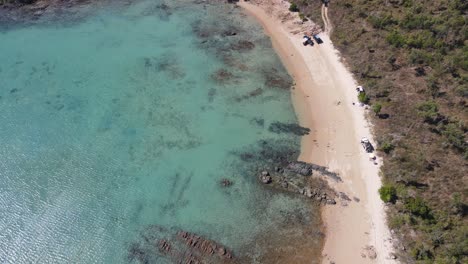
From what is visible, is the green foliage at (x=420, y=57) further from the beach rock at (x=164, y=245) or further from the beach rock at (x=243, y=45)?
the beach rock at (x=164, y=245)

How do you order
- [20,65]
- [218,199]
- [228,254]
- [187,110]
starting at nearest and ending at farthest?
[228,254]
[218,199]
[187,110]
[20,65]

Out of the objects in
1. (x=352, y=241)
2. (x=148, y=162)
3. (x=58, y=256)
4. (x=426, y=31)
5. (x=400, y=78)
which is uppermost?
(x=426, y=31)

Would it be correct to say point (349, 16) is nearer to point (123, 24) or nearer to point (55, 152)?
point (123, 24)

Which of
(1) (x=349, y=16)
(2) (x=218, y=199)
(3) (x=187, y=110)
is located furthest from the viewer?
(1) (x=349, y=16)

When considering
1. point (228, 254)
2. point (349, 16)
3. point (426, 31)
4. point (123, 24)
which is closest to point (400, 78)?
point (426, 31)

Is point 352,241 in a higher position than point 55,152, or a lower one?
higher

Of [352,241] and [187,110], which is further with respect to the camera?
[187,110]

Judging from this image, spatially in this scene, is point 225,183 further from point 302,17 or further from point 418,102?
point 302,17
